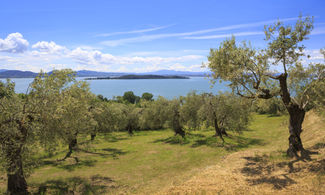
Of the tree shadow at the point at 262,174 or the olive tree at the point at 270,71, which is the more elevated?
the olive tree at the point at 270,71

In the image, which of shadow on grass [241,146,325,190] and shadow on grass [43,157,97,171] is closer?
shadow on grass [241,146,325,190]

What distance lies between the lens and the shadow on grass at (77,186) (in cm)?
1850

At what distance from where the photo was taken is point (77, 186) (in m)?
20.0

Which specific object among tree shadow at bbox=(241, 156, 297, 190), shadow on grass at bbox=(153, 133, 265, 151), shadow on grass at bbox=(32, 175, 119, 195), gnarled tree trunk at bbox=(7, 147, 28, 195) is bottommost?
shadow on grass at bbox=(153, 133, 265, 151)

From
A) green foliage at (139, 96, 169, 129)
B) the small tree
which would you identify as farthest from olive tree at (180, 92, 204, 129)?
green foliage at (139, 96, 169, 129)

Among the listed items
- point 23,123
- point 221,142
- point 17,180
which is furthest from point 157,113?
point 23,123

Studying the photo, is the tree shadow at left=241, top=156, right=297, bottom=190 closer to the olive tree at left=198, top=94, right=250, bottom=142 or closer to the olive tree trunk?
the olive tree trunk

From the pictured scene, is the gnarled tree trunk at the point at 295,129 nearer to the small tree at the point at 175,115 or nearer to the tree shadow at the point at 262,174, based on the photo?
the tree shadow at the point at 262,174

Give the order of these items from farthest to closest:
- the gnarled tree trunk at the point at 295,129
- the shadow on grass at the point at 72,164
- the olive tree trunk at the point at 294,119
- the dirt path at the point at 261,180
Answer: the shadow on grass at the point at 72,164 → the gnarled tree trunk at the point at 295,129 → the olive tree trunk at the point at 294,119 → the dirt path at the point at 261,180

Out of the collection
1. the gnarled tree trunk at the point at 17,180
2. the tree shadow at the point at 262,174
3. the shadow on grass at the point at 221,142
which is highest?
the tree shadow at the point at 262,174

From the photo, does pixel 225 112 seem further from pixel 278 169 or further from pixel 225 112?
pixel 278 169

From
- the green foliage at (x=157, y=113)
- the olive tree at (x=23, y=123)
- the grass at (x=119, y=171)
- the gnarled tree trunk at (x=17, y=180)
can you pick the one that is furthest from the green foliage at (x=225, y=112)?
the gnarled tree trunk at (x=17, y=180)

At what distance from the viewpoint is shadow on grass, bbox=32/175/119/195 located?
18.5 m

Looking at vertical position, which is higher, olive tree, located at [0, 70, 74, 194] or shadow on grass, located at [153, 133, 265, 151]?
olive tree, located at [0, 70, 74, 194]
